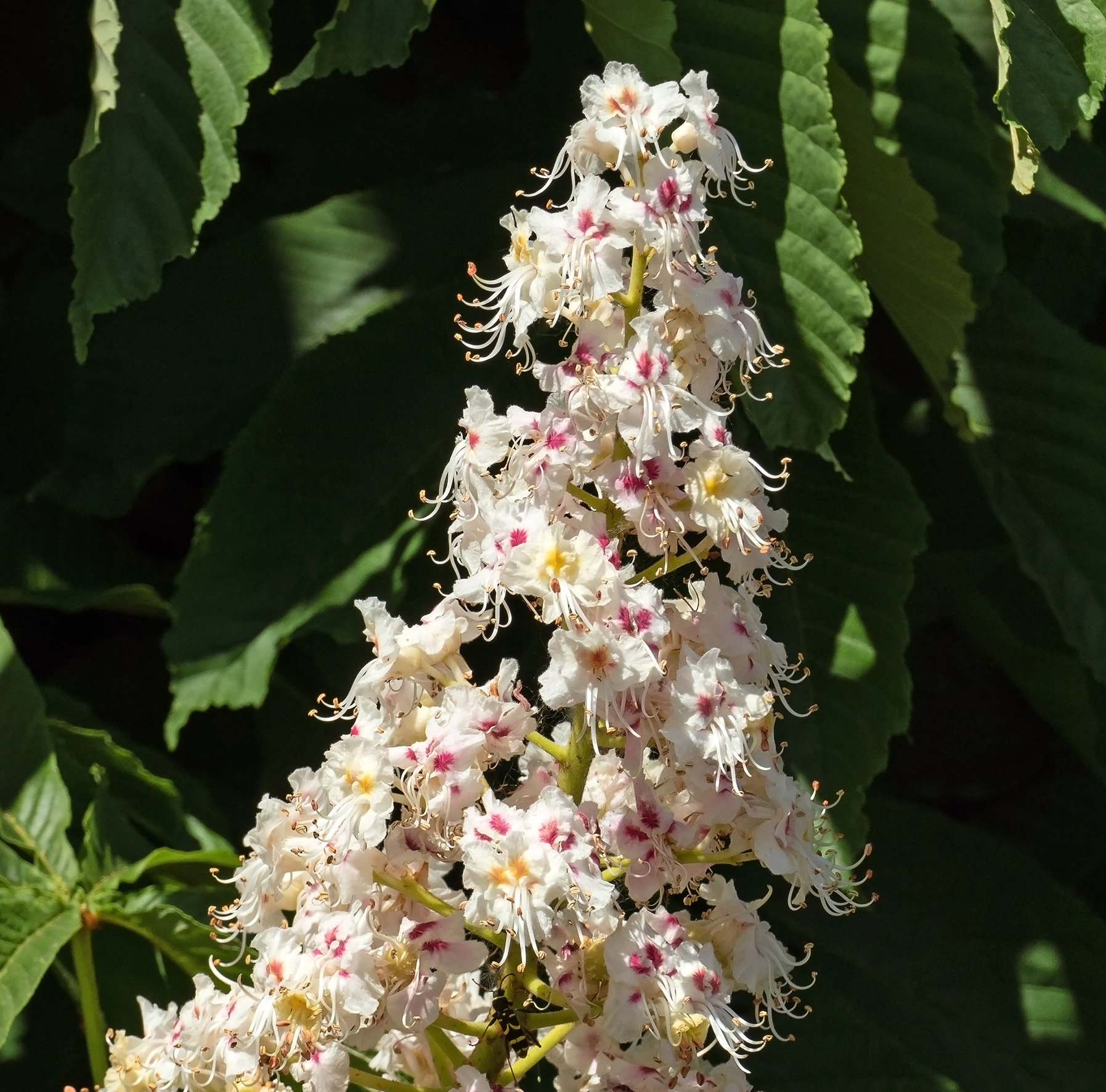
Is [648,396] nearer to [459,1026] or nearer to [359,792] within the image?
[359,792]

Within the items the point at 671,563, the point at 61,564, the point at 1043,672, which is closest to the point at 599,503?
the point at 671,563

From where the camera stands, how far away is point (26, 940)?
0.88 meters

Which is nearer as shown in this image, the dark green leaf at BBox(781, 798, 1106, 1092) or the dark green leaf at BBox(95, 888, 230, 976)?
the dark green leaf at BBox(95, 888, 230, 976)

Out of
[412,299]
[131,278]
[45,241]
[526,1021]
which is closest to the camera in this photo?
[526,1021]

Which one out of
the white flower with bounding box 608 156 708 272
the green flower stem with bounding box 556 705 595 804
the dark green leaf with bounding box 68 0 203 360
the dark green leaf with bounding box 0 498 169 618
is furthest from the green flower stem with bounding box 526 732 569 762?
the dark green leaf with bounding box 0 498 169 618

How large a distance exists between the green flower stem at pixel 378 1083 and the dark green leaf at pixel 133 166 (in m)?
0.52

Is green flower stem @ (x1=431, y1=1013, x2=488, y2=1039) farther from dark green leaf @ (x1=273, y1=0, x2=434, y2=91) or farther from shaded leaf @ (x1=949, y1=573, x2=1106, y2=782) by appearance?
shaded leaf @ (x1=949, y1=573, x2=1106, y2=782)

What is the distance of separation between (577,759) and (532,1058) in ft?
0.48

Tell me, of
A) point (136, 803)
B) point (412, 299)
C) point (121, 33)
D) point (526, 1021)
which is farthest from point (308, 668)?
point (526, 1021)

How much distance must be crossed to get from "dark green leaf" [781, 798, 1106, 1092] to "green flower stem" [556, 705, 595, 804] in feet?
2.15

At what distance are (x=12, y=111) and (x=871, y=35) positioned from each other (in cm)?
85

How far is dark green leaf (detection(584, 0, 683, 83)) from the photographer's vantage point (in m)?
0.94

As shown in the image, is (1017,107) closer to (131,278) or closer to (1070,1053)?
(131,278)

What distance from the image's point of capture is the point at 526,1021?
2.28 feet
